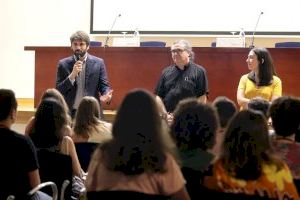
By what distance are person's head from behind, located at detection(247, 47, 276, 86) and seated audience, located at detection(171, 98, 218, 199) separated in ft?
9.04

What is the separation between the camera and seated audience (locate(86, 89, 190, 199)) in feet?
6.86

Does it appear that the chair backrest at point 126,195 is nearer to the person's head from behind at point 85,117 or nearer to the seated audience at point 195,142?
the seated audience at point 195,142

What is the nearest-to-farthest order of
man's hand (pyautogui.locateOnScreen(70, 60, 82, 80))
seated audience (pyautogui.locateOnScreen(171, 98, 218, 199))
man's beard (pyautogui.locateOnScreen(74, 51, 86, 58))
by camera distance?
seated audience (pyautogui.locateOnScreen(171, 98, 218, 199)), man's hand (pyautogui.locateOnScreen(70, 60, 82, 80)), man's beard (pyautogui.locateOnScreen(74, 51, 86, 58))

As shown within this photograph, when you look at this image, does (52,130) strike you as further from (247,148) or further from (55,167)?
(247,148)

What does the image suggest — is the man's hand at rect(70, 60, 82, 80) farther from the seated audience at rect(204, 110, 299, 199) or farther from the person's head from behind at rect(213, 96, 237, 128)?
the seated audience at rect(204, 110, 299, 199)

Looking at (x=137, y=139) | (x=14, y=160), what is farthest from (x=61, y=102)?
(x=137, y=139)

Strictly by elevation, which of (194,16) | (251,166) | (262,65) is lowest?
(251,166)

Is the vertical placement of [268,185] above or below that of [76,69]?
below

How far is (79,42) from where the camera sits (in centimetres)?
514

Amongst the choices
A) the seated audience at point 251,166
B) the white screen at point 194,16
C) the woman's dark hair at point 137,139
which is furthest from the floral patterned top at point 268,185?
the white screen at point 194,16

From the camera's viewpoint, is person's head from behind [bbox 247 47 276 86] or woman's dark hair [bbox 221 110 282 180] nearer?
woman's dark hair [bbox 221 110 282 180]

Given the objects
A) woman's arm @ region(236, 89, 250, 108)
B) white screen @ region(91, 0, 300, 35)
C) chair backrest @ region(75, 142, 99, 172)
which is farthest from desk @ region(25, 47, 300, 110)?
chair backrest @ region(75, 142, 99, 172)

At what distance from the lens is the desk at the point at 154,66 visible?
20.4 feet

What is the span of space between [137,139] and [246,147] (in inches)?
18.2
